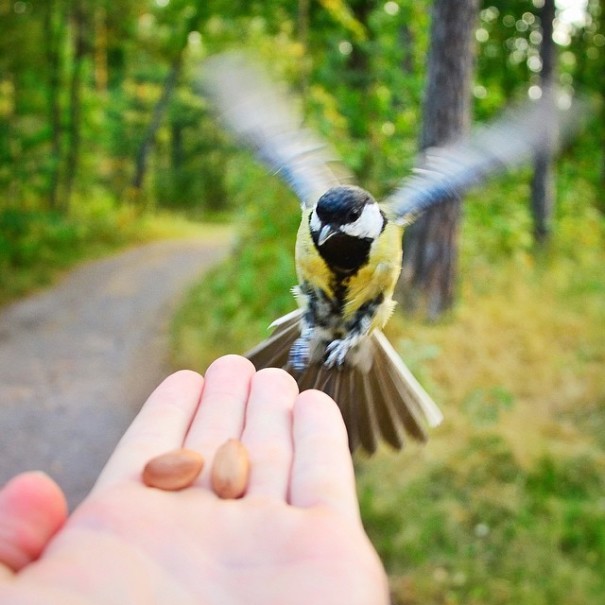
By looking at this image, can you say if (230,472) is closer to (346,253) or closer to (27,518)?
(27,518)

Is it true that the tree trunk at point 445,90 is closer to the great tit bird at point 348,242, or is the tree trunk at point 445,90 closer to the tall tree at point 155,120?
the great tit bird at point 348,242

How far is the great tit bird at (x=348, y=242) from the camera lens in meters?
1.29

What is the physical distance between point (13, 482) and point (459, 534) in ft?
7.57

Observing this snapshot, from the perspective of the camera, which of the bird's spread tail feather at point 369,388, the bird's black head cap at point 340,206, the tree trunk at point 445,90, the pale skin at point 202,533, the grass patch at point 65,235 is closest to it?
the pale skin at point 202,533

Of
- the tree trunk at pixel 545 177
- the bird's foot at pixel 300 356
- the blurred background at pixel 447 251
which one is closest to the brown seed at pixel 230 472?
the bird's foot at pixel 300 356

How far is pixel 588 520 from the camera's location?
9.13ft

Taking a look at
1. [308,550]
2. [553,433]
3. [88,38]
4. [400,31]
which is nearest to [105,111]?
[88,38]

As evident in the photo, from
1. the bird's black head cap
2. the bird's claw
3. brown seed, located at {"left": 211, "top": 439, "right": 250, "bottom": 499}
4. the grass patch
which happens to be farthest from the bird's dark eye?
the grass patch

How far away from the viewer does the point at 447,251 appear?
14.4 ft

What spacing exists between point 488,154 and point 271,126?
555 millimetres

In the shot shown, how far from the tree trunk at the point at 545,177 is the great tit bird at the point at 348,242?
5.64 m

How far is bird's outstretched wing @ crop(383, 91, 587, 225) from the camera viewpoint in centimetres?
143

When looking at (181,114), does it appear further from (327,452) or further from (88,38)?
(327,452)

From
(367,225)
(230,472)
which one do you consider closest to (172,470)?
(230,472)
